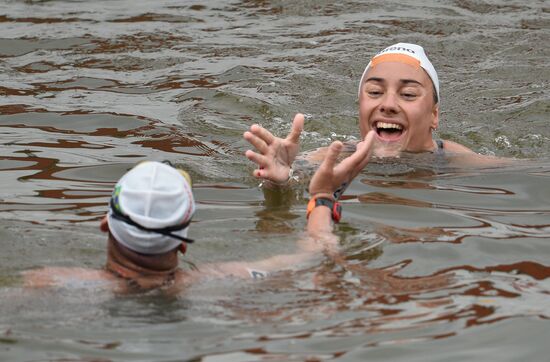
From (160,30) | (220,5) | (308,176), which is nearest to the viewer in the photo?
(308,176)

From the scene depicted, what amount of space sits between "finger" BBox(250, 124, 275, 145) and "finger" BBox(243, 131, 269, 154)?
0.14 ft

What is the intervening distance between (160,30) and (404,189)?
Answer: 260 inches

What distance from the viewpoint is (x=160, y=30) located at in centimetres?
1539

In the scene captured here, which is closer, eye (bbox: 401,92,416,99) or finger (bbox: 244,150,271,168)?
finger (bbox: 244,150,271,168)

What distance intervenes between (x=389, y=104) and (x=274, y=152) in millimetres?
2176

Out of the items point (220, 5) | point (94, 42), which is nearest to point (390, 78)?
point (94, 42)

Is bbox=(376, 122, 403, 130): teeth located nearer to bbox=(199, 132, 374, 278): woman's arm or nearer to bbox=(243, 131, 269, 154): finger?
bbox=(243, 131, 269, 154): finger

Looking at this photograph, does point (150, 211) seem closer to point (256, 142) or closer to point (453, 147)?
point (256, 142)

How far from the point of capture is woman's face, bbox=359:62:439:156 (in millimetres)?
10383

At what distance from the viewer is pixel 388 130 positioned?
34.8 feet

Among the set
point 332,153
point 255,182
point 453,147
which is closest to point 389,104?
point 453,147

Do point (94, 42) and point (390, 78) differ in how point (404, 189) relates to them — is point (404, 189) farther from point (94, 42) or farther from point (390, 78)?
point (94, 42)

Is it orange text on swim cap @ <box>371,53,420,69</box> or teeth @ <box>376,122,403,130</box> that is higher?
orange text on swim cap @ <box>371,53,420,69</box>

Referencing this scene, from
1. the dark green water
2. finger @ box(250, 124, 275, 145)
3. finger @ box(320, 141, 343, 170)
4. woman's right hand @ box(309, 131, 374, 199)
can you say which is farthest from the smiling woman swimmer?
finger @ box(320, 141, 343, 170)
